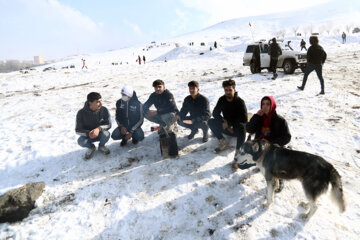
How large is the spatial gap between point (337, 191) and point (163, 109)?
406 centimetres

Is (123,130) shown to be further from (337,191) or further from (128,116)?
(337,191)

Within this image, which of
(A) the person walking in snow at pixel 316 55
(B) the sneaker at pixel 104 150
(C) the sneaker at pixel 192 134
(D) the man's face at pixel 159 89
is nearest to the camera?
(B) the sneaker at pixel 104 150

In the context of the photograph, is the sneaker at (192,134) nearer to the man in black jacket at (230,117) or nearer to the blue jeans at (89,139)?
the man in black jacket at (230,117)

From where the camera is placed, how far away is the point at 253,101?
8109 millimetres

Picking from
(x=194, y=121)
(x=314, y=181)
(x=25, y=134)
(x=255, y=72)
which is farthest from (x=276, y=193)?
(x=255, y=72)

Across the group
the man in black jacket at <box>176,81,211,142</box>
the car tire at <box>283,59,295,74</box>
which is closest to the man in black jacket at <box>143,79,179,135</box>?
the man in black jacket at <box>176,81,211,142</box>

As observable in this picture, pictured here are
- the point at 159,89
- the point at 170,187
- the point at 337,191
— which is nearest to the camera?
the point at 337,191

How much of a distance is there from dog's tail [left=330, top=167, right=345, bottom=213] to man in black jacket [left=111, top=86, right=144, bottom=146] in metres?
4.07

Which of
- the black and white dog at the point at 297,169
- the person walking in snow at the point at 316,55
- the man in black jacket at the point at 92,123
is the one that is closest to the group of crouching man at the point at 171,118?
the man in black jacket at the point at 92,123

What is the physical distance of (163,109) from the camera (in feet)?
18.2

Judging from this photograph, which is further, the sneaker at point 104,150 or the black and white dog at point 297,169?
the sneaker at point 104,150

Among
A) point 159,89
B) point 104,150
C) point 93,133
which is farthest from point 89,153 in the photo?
point 159,89

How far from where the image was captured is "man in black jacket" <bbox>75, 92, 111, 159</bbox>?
184 inches

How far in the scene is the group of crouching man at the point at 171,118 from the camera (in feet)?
14.2
